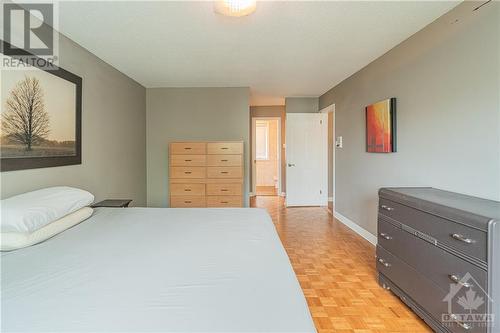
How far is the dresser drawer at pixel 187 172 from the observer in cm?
423

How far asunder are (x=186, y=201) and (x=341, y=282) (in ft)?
8.91

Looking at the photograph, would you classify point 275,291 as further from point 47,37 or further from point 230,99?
point 230,99

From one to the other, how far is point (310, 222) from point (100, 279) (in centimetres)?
382

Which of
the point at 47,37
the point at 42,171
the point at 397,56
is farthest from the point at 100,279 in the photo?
the point at 397,56

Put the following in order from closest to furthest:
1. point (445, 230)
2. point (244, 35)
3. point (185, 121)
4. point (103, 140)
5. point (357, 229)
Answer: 1. point (445, 230)
2. point (244, 35)
3. point (103, 140)
4. point (357, 229)
5. point (185, 121)

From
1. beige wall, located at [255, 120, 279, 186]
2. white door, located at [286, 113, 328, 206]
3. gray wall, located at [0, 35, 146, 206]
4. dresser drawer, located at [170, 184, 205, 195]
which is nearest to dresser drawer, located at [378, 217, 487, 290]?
dresser drawer, located at [170, 184, 205, 195]

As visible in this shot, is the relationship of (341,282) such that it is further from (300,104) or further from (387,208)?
(300,104)

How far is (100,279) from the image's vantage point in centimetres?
105

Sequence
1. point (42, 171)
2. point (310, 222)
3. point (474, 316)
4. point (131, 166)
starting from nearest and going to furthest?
point (474, 316) < point (42, 171) < point (131, 166) < point (310, 222)

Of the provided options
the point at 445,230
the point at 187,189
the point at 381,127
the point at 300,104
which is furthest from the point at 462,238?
the point at 300,104

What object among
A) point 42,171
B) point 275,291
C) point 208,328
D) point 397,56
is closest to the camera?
point 208,328

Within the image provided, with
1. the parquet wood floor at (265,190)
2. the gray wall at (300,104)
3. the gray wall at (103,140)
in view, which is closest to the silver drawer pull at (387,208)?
the gray wall at (103,140)

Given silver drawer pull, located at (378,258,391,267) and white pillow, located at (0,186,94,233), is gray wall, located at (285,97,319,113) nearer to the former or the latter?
silver drawer pull, located at (378,258,391,267)

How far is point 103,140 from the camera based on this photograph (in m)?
3.23
